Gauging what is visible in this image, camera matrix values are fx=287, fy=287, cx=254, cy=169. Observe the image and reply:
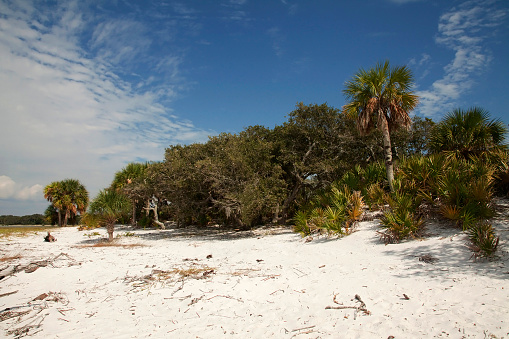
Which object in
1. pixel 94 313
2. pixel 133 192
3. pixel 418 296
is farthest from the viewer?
pixel 133 192

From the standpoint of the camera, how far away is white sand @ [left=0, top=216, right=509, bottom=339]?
4.15 metres

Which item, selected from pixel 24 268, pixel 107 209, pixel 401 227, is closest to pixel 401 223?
pixel 401 227

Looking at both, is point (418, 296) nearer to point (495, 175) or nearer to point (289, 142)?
point (495, 175)

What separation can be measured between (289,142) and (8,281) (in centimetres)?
1443

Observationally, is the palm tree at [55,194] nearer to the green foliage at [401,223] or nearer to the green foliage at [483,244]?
the green foliage at [401,223]

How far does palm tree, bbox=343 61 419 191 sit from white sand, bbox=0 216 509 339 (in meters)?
5.66

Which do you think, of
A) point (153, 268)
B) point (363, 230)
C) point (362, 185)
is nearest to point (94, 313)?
point (153, 268)

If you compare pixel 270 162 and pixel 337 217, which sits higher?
pixel 270 162

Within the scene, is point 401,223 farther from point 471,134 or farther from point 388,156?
point 471,134

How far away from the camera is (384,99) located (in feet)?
42.2

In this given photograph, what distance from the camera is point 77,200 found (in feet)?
109

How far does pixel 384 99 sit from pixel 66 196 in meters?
33.8

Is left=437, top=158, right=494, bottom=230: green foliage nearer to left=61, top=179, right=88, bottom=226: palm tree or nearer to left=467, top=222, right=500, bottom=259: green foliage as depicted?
left=467, top=222, right=500, bottom=259: green foliage

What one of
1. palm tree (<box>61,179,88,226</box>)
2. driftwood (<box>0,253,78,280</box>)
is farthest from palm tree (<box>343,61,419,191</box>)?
palm tree (<box>61,179,88,226</box>)
